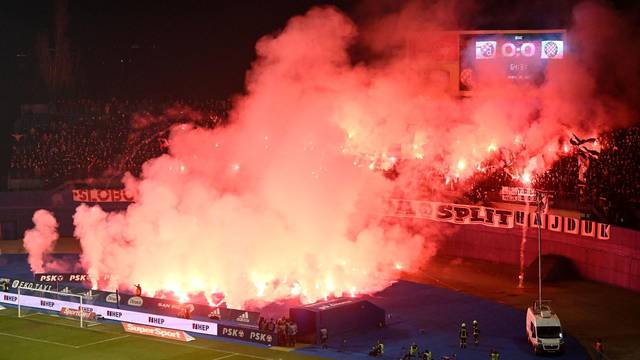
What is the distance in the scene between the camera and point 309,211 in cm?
4191

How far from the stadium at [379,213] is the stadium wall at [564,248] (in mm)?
112

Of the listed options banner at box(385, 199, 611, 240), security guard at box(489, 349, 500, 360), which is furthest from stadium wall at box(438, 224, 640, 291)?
security guard at box(489, 349, 500, 360)

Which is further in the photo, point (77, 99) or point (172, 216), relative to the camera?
point (77, 99)

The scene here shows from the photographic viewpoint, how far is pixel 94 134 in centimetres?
6322

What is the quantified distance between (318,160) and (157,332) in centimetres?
1284

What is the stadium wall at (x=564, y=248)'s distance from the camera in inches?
1553

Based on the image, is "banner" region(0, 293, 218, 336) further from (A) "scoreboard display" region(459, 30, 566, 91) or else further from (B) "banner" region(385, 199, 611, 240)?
(A) "scoreboard display" region(459, 30, 566, 91)

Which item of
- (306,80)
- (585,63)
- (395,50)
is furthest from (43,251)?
(585,63)

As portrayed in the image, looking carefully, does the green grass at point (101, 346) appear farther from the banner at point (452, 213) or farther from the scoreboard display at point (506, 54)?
the scoreboard display at point (506, 54)

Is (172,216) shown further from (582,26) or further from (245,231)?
(582,26)

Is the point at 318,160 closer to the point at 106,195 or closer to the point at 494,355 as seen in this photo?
the point at 494,355

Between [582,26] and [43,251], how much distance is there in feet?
113

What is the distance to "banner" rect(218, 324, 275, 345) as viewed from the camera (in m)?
32.6

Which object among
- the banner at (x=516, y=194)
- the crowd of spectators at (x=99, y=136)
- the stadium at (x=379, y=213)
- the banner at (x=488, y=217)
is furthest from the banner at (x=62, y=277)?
the banner at (x=516, y=194)
